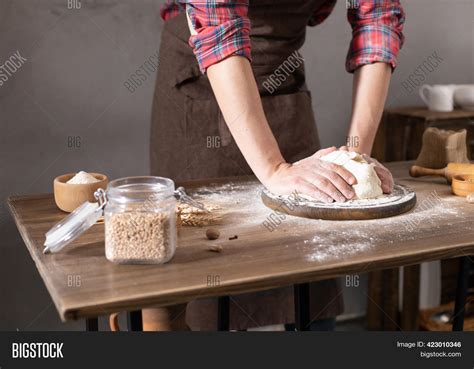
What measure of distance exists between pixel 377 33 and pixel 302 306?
78 centimetres

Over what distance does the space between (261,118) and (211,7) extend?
28 cm

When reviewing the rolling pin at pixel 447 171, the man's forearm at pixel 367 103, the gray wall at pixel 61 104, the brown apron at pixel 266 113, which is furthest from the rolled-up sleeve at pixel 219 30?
the gray wall at pixel 61 104

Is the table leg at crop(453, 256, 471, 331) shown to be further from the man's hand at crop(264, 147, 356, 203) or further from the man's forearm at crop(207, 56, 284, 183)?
the man's forearm at crop(207, 56, 284, 183)

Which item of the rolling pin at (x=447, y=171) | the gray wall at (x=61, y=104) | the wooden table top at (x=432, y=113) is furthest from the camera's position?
the wooden table top at (x=432, y=113)

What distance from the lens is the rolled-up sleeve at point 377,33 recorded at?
6.38ft

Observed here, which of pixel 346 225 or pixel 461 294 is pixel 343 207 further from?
pixel 461 294

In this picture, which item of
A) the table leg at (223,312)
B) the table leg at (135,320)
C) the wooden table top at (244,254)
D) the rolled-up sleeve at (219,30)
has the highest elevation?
the rolled-up sleeve at (219,30)

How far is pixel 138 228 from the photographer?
124cm

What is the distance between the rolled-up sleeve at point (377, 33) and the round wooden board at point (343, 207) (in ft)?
1.70

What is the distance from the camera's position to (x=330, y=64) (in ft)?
10.1

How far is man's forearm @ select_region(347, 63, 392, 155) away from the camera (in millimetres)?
1892

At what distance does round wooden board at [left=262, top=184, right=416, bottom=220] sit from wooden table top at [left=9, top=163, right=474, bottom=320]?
2 centimetres

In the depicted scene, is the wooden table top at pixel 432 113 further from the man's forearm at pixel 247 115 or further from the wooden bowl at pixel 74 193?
the wooden bowl at pixel 74 193

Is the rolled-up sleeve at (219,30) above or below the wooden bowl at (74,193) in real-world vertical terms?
above
